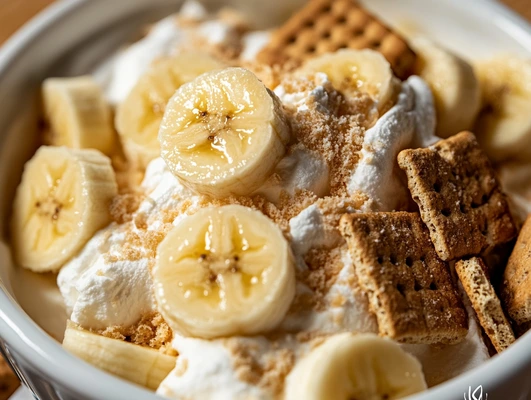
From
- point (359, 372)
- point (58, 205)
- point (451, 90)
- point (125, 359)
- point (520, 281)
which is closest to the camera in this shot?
point (359, 372)

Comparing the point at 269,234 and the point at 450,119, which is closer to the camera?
the point at 269,234

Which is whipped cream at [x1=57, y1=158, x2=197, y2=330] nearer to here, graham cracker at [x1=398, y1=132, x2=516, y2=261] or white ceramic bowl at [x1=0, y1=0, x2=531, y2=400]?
white ceramic bowl at [x1=0, y1=0, x2=531, y2=400]

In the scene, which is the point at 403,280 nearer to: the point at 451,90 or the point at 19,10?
the point at 451,90

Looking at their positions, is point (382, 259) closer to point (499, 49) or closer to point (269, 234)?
point (269, 234)

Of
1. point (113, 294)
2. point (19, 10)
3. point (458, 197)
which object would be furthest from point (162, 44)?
point (458, 197)

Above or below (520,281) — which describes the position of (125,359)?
below

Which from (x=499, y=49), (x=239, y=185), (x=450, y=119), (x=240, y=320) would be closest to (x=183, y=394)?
(x=240, y=320)

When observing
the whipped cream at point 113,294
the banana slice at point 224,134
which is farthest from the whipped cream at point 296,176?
the whipped cream at point 113,294
